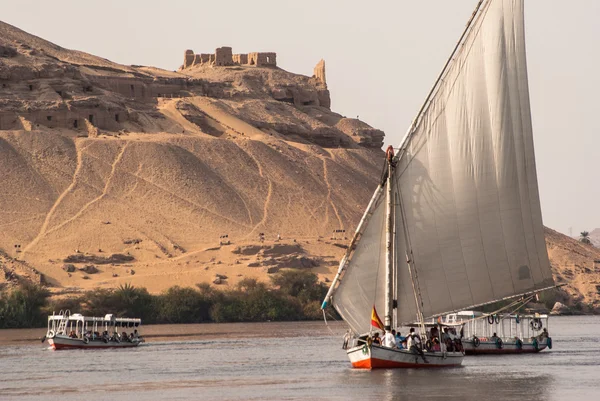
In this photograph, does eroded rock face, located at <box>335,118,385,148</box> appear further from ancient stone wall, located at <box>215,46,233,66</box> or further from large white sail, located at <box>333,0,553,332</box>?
large white sail, located at <box>333,0,553,332</box>

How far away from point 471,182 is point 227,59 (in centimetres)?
11997

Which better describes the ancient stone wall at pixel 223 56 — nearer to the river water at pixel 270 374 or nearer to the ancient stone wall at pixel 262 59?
the ancient stone wall at pixel 262 59

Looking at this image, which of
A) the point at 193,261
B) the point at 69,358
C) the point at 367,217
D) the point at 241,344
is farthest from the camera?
the point at 193,261

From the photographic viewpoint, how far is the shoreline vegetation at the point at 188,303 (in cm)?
8394

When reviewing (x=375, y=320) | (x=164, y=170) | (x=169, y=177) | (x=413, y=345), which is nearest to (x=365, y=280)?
(x=375, y=320)

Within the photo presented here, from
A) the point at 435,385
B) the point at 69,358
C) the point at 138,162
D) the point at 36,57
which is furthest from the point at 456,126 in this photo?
the point at 36,57

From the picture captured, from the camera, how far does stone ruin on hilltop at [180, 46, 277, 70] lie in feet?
520

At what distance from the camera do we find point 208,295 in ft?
293

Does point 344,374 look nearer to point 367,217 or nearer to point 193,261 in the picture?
point 367,217

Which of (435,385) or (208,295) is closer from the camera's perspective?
(435,385)

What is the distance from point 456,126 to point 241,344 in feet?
76.3

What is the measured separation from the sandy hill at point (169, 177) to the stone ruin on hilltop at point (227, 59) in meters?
3.26

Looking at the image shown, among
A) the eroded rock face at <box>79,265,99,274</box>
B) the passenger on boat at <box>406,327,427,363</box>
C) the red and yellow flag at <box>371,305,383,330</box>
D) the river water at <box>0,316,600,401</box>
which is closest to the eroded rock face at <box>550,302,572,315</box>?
the river water at <box>0,316,600,401</box>

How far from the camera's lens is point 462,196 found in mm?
40750
